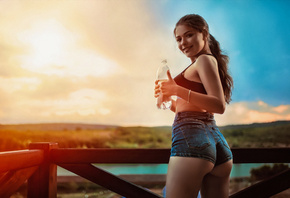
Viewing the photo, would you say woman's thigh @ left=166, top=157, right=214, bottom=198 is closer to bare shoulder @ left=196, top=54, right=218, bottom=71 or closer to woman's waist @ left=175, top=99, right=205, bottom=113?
woman's waist @ left=175, top=99, right=205, bottom=113

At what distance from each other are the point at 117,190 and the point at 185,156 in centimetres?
77

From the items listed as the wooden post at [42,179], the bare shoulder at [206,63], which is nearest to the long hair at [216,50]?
the bare shoulder at [206,63]

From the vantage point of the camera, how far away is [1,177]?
137 cm

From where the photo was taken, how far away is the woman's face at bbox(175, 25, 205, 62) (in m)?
1.08

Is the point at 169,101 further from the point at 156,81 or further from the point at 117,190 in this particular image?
the point at 117,190

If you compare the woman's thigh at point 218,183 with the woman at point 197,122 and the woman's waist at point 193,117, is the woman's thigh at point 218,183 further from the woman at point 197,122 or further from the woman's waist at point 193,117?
the woman's waist at point 193,117

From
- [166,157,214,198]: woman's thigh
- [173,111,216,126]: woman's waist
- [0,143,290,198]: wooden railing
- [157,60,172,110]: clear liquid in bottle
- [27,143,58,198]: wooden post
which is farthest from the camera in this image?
[27,143,58,198]: wooden post

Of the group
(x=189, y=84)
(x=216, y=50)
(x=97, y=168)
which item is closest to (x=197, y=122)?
(x=189, y=84)

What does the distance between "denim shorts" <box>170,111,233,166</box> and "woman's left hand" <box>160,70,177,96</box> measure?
0.10 meters

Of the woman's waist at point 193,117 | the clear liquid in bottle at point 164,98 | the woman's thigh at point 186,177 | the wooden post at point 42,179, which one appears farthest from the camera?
the wooden post at point 42,179

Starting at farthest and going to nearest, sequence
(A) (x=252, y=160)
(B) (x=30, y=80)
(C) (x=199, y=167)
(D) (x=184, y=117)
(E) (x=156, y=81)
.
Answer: (B) (x=30, y=80), (A) (x=252, y=160), (E) (x=156, y=81), (D) (x=184, y=117), (C) (x=199, y=167)

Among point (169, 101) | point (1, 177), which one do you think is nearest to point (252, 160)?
point (169, 101)

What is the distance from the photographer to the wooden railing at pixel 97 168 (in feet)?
4.85

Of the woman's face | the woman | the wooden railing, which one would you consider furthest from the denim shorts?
the wooden railing
